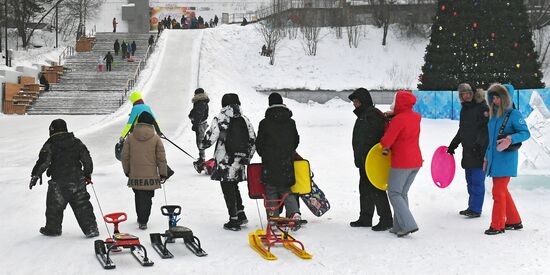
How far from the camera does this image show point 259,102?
33.6 m

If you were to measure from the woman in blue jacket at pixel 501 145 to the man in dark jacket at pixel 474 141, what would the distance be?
0.70 m

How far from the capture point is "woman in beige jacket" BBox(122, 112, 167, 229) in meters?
7.87

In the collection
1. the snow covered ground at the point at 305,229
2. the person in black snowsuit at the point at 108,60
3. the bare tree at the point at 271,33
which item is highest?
the bare tree at the point at 271,33

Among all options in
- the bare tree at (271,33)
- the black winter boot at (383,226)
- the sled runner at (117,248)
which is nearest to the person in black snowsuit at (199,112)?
the black winter boot at (383,226)

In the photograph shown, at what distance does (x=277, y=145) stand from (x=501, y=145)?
8.10ft

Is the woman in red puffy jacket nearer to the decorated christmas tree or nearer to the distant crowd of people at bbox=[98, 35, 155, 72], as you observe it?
the decorated christmas tree

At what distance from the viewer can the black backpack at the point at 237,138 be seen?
25.9 ft

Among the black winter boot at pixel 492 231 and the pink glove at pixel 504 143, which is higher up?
the pink glove at pixel 504 143

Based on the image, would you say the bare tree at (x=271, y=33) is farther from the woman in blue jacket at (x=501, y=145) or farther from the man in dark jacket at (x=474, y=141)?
the woman in blue jacket at (x=501, y=145)

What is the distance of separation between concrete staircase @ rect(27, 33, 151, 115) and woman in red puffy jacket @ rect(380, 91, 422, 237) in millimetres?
22946

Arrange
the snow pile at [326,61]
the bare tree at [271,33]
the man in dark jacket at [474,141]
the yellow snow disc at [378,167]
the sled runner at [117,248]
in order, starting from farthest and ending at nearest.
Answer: the bare tree at [271,33] → the snow pile at [326,61] → the man in dark jacket at [474,141] → the yellow snow disc at [378,167] → the sled runner at [117,248]

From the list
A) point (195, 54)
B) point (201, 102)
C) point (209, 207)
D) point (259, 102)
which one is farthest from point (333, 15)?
point (209, 207)

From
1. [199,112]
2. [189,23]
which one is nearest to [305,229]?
[199,112]

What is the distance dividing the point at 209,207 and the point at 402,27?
41.7m
